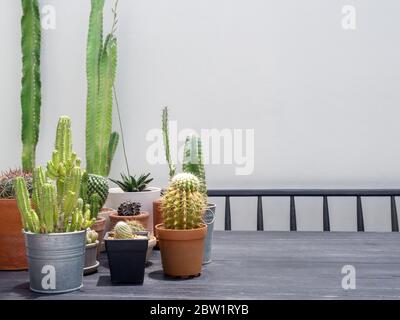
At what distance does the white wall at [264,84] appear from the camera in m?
2.29

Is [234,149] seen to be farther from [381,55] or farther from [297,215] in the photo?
[381,55]

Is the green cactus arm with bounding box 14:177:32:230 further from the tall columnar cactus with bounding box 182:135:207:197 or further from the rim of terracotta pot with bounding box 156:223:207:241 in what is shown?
the tall columnar cactus with bounding box 182:135:207:197

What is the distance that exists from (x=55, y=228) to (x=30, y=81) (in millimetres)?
1403

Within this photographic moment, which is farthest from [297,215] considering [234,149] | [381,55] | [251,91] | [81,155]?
[81,155]

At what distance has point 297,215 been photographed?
2.36 metres

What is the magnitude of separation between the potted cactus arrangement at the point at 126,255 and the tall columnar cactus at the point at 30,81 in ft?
4.23

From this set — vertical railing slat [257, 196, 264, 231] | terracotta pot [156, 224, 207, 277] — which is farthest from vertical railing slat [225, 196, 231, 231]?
terracotta pot [156, 224, 207, 277]

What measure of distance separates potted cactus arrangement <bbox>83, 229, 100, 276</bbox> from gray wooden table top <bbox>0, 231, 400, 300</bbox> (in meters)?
0.02

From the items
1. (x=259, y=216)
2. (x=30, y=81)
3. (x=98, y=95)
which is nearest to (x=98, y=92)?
(x=98, y=95)

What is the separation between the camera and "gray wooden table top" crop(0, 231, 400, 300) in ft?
3.35

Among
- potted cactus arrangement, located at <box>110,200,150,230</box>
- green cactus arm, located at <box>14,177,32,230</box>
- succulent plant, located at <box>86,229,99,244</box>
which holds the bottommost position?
succulent plant, located at <box>86,229,99,244</box>

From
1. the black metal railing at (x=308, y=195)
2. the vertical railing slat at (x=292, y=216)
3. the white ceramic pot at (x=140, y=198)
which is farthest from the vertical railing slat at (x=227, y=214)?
the white ceramic pot at (x=140, y=198)

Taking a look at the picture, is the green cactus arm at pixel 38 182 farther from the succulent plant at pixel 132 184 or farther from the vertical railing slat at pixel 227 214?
the vertical railing slat at pixel 227 214

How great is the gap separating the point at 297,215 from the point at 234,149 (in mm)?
408
